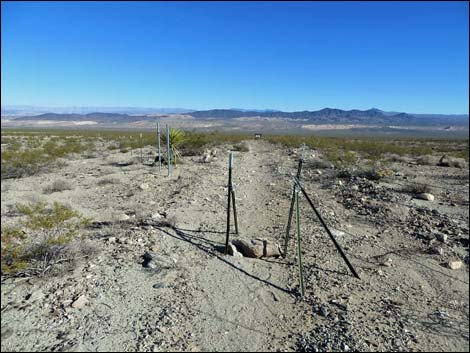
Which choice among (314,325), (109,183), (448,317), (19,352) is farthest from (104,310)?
(109,183)

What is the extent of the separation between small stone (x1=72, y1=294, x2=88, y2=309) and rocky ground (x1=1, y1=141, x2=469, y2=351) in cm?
1

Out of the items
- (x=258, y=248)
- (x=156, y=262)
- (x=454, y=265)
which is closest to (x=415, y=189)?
(x=454, y=265)

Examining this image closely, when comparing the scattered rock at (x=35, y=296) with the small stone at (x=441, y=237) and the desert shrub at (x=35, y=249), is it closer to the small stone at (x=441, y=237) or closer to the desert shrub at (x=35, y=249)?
the desert shrub at (x=35, y=249)

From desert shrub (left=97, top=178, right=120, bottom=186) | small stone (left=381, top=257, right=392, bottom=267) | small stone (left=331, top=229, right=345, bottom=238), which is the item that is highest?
small stone (left=381, top=257, right=392, bottom=267)

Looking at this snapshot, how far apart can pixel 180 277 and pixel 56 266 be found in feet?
5.78

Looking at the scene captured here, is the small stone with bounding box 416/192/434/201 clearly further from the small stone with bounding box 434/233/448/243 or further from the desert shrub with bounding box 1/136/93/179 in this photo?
the desert shrub with bounding box 1/136/93/179

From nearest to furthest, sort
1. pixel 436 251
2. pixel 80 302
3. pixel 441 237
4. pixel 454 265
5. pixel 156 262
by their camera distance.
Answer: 1. pixel 80 302
2. pixel 156 262
3. pixel 454 265
4. pixel 436 251
5. pixel 441 237

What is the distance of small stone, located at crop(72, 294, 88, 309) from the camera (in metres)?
4.47

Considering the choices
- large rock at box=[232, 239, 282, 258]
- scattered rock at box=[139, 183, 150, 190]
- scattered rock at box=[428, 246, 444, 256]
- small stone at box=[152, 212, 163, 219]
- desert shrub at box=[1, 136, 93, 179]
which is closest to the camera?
large rock at box=[232, 239, 282, 258]

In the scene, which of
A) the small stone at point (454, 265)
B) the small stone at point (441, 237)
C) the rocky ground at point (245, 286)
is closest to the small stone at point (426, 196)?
the rocky ground at point (245, 286)

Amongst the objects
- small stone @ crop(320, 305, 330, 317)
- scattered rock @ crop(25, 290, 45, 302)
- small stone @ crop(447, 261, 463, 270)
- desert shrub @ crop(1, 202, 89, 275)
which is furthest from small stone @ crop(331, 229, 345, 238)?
scattered rock @ crop(25, 290, 45, 302)

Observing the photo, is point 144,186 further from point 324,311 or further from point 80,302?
point 324,311

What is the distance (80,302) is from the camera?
4539mm

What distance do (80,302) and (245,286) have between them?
Result: 2.17 metres
